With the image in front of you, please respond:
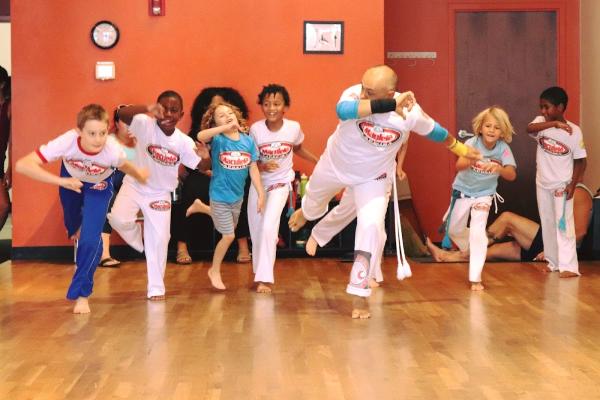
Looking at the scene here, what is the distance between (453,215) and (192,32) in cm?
294

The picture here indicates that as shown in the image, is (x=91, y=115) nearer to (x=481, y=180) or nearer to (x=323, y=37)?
(x=481, y=180)

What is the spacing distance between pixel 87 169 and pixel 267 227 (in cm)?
132

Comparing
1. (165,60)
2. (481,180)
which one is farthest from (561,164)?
(165,60)

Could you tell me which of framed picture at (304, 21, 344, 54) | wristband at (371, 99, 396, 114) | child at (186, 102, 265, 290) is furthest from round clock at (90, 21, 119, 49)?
wristband at (371, 99, 396, 114)

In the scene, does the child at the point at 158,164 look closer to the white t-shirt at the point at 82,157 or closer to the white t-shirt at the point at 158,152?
the white t-shirt at the point at 158,152

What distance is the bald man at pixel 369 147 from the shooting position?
16.5ft

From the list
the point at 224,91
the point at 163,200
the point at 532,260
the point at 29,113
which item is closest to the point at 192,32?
the point at 224,91

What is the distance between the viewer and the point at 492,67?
29.9 feet

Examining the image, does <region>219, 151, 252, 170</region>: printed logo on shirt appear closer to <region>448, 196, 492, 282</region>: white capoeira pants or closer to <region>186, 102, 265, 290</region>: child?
<region>186, 102, 265, 290</region>: child

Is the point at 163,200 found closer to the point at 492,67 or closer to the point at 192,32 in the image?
the point at 192,32

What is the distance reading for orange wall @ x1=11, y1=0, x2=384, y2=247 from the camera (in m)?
8.11

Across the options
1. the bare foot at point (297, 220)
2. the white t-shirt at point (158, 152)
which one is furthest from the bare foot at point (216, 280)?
the white t-shirt at point (158, 152)

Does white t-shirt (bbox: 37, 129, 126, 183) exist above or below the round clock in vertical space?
below

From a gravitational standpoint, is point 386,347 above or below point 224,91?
below
